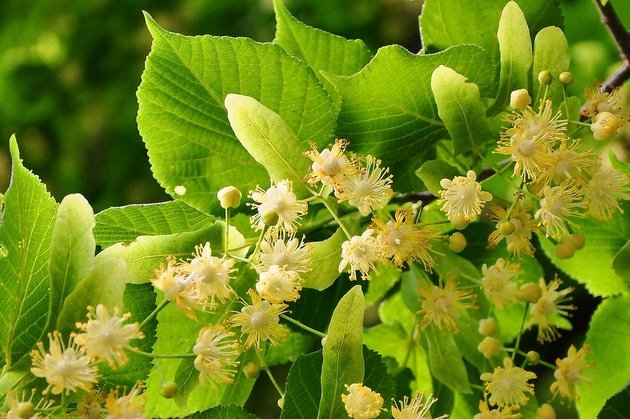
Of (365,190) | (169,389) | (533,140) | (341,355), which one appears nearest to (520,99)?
(533,140)

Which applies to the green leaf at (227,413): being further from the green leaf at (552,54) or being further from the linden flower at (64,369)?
the green leaf at (552,54)

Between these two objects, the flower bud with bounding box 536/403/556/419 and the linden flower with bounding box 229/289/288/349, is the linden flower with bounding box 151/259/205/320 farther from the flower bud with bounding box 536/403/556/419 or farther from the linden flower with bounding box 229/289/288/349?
the flower bud with bounding box 536/403/556/419

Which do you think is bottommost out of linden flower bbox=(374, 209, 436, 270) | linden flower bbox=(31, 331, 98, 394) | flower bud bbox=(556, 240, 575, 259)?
flower bud bbox=(556, 240, 575, 259)

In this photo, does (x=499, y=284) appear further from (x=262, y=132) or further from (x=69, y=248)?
(x=69, y=248)

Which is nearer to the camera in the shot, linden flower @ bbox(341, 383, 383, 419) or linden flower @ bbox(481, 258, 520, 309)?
linden flower @ bbox(341, 383, 383, 419)

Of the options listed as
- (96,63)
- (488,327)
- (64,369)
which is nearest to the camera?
(64,369)

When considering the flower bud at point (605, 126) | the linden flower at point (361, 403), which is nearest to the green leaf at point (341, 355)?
the linden flower at point (361, 403)

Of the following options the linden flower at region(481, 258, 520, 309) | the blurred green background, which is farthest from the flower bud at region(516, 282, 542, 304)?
the blurred green background
